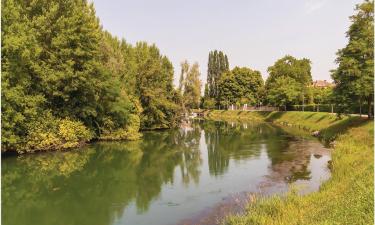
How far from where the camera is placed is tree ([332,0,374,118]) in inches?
1457

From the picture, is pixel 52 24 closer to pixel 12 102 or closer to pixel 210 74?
pixel 12 102

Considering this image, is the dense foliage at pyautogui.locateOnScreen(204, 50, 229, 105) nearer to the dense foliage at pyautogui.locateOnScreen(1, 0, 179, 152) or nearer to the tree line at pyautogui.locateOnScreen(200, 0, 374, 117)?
the tree line at pyautogui.locateOnScreen(200, 0, 374, 117)

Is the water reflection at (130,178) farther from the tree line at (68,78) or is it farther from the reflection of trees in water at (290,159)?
the tree line at (68,78)

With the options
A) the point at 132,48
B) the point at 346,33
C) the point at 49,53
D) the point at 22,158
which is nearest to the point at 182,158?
the point at 22,158

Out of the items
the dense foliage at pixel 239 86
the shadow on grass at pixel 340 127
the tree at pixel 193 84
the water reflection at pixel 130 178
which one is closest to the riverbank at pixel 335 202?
the water reflection at pixel 130 178

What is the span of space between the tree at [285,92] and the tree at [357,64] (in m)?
40.0

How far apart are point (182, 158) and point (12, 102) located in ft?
53.8

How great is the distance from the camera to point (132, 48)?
268ft

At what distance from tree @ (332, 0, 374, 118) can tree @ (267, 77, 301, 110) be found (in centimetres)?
4005

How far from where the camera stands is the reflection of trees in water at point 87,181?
1803cm

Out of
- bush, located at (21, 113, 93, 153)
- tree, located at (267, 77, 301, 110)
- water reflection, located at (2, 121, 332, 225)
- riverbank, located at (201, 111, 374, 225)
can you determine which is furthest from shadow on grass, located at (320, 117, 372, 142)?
tree, located at (267, 77, 301, 110)

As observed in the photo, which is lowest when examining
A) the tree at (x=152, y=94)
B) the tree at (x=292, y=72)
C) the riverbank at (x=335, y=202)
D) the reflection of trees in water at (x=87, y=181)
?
the reflection of trees in water at (x=87, y=181)

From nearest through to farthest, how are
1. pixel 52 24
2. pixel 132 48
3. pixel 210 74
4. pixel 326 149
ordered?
pixel 326 149, pixel 52 24, pixel 132 48, pixel 210 74

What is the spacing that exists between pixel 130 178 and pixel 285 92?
63.0m
